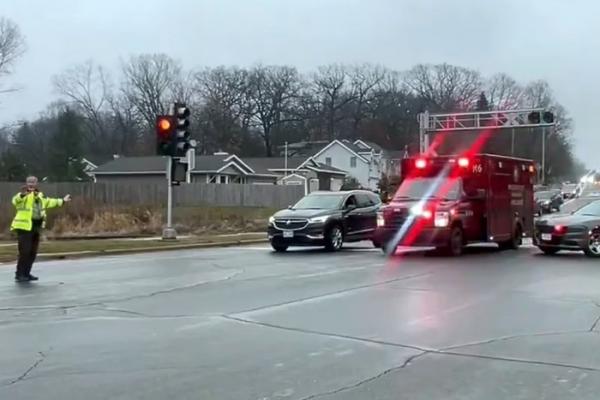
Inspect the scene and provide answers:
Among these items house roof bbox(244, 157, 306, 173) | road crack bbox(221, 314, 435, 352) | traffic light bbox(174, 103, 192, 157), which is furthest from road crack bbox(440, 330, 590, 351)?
Answer: house roof bbox(244, 157, 306, 173)

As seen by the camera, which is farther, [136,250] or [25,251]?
[136,250]

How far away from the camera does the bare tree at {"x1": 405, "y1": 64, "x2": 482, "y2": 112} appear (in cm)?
11188

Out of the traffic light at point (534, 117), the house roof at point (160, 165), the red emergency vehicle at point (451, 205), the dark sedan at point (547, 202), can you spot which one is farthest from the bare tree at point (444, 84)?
the red emergency vehicle at point (451, 205)

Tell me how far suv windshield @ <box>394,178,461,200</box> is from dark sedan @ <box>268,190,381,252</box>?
7.42 feet

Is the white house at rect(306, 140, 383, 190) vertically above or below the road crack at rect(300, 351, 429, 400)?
above

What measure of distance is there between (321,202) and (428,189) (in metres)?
3.73

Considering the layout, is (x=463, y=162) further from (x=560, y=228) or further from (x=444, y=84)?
(x=444, y=84)

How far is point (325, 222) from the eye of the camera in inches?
837

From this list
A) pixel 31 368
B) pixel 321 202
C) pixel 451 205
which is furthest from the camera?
pixel 321 202

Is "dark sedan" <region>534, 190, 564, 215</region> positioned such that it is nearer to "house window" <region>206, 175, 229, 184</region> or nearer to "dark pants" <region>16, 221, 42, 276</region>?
"house window" <region>206, 175, 229, 184</region>

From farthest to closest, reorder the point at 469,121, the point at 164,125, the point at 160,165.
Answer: the point at 160,165 < the point at 469,121 < the point at 164,125

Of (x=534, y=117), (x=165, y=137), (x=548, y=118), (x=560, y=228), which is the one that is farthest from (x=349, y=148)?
(x=560, y=228)

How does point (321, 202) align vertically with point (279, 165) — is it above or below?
below

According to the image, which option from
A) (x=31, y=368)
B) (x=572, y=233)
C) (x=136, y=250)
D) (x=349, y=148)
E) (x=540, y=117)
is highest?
(x=349, y=148)
